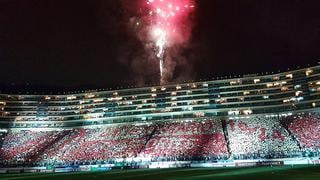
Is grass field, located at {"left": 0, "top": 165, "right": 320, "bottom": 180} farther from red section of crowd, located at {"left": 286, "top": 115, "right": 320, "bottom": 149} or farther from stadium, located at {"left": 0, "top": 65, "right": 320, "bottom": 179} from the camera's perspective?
red section of crowd, located at {"left": 286, "top": 115, "right": 320, "bottom": 149}

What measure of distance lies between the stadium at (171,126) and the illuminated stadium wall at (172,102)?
1.08ft

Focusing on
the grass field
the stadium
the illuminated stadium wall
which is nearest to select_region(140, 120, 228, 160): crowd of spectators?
the stadium

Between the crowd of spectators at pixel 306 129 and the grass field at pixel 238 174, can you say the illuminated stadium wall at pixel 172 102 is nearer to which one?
the crowd of spectators at pixel 306 129

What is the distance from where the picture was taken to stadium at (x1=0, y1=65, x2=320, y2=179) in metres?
87.6

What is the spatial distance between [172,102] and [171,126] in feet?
52.7

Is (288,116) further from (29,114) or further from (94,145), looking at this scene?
(29,114)

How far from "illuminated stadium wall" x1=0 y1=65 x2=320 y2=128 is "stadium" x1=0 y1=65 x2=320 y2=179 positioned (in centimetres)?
33

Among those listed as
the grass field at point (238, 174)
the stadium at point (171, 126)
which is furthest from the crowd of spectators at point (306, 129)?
the grass field at point (238, 174)

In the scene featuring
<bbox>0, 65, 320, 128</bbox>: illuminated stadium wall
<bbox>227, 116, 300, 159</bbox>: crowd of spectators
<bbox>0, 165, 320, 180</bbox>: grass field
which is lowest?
<bbox>0, 165, 320, 180</bbox>: grass field

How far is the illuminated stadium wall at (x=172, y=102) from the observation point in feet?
412

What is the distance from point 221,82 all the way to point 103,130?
43159 mm

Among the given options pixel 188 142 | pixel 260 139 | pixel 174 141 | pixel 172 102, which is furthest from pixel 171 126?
pixel 260 139

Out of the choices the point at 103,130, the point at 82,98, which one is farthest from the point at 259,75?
the point at 82,98

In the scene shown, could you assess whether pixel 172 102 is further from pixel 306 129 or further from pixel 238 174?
pixel 238 174
